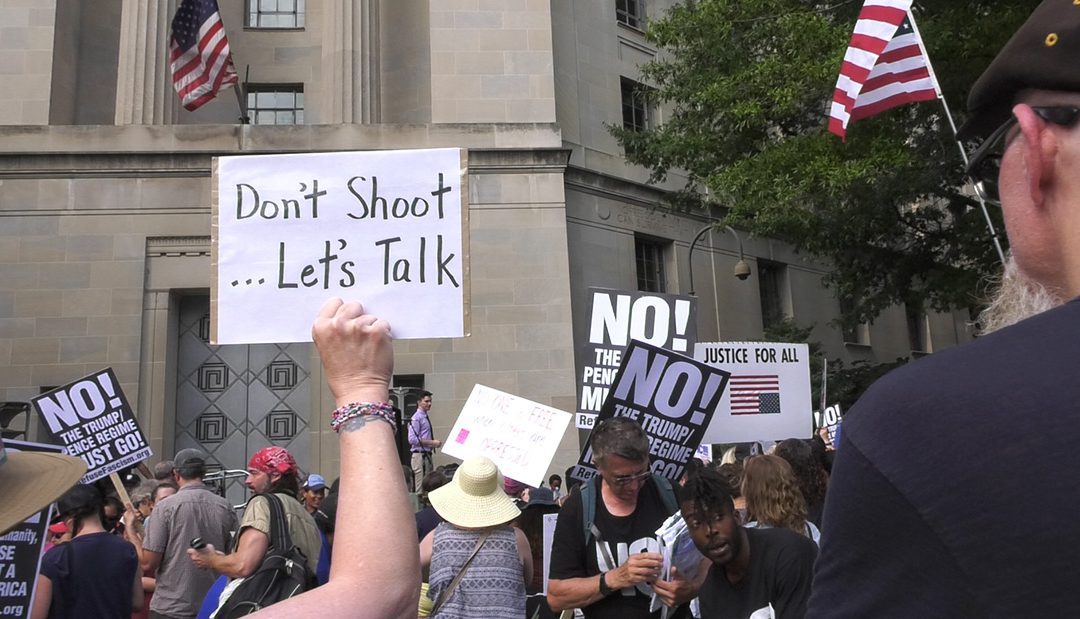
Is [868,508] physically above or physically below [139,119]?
below

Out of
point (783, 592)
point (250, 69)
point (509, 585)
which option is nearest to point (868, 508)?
point (783, 592)

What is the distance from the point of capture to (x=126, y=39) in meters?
19.2

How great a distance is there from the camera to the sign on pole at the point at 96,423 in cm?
841

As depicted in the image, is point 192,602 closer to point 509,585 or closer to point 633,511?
point 509,585

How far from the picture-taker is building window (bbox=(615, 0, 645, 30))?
79.7 ft

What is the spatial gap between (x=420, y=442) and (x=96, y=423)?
21.9 ft

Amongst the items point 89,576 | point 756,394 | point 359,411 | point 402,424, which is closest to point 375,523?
point 359,411

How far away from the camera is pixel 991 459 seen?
1015 millimetres

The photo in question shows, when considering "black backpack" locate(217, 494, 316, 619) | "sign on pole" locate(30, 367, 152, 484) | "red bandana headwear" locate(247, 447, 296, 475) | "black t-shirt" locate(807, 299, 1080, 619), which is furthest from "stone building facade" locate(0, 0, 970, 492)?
"black t-shirt" locate(807, 299, 1080, 619)

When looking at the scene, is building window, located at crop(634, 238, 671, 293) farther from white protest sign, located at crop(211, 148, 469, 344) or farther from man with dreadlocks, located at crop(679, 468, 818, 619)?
white protest sign, located at crop(211, 148, 469, 344)

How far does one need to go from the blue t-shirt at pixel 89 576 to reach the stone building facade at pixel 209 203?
40.0 feet

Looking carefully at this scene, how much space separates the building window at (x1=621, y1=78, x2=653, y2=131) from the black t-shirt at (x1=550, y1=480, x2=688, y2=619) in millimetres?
19539

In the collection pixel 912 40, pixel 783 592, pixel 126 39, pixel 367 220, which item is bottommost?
pixel 783 592

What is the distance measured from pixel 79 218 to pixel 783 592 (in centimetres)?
1748
